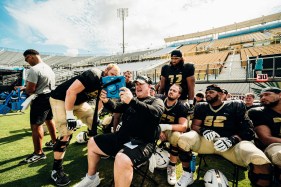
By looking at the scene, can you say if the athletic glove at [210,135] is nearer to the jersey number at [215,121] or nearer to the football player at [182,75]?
the jersey number at [215,121]

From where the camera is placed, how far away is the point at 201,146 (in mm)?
3025

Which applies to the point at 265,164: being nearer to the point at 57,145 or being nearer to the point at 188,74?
the point at 188,74

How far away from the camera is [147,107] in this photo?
7.59 ft

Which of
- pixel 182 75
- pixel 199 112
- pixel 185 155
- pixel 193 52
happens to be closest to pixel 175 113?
pixel 199 112

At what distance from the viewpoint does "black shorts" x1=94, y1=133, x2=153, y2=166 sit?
228 cm

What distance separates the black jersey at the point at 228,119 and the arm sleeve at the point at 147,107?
3.81ft

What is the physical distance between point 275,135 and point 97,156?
281 centimetres

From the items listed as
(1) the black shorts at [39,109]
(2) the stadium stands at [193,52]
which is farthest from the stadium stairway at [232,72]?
(1) the black shorts at [39,109]

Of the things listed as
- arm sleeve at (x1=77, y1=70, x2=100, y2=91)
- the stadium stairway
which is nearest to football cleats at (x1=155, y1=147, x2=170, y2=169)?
arm sleeve at (x1=77, y1=70, x2=100, y2=91)

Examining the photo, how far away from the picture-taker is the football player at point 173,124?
3.14m

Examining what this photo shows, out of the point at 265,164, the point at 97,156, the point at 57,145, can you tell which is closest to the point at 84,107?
the point at 57,145

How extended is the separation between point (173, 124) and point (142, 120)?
3.45 ft

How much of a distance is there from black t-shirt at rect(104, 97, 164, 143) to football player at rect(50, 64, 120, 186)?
516 millimetres

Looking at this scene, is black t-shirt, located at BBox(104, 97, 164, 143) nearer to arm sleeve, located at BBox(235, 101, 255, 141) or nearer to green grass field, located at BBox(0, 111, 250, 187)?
green grass field, located at BBox(0, 111, 250, 187)
